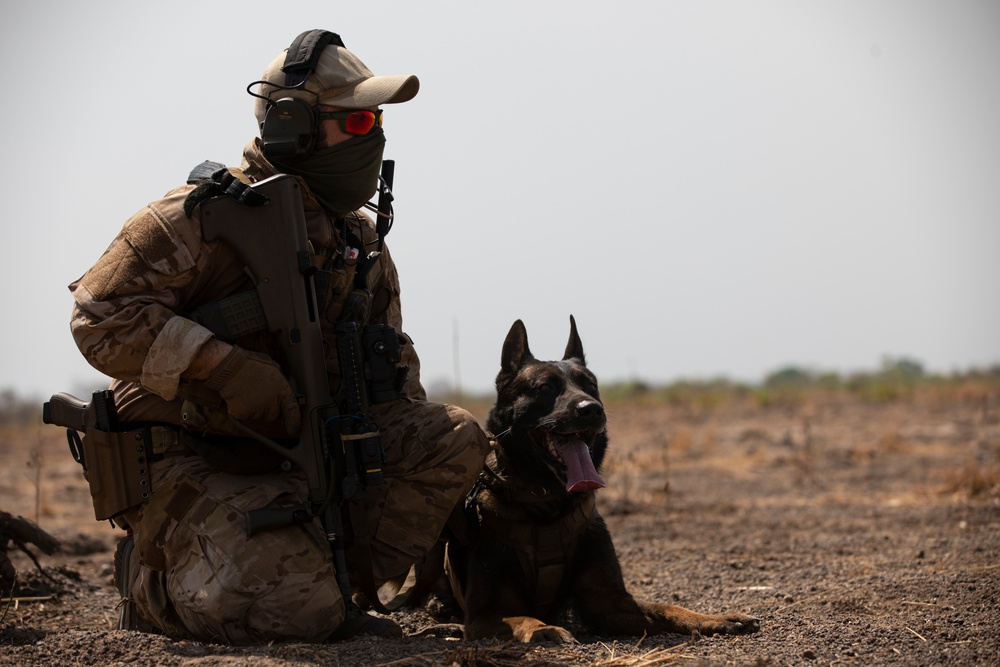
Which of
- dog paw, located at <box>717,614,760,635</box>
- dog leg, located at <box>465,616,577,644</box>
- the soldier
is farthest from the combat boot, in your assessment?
dog paw, located at <box>717,614,760,635</box>

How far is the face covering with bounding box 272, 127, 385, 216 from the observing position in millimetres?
4219

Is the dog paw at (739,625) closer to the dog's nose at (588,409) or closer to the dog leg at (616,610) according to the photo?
the dog leg at (616,610)

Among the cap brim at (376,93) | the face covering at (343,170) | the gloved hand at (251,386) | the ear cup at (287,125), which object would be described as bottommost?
the gloved hand at (251,386)

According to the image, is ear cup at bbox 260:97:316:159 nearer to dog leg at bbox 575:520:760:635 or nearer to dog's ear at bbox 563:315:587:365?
dog's ear at bbox 563:315:587:365

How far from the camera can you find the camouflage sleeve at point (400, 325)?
4.73 metres

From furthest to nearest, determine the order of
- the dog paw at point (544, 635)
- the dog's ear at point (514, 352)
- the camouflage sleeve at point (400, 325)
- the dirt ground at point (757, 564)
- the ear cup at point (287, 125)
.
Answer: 1. the dog's ear at point (514, 352)
2. the camouflage sleeve at point (400, 325)
3. the ear cup at point (287, 125)
4. the dog paw at point (544, 635)
5. the dirt ground at point (757, 564)

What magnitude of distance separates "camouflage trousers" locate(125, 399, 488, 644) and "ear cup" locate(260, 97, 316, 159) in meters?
1.24

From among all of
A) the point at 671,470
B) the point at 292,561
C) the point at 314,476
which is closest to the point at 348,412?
the point at 314,476

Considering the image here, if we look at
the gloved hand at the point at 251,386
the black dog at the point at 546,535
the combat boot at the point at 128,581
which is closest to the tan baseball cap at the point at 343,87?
the gloved hand at the point at 251,386

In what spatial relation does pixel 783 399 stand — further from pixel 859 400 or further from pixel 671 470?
pixel 671 470

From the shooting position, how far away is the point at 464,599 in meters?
4.47

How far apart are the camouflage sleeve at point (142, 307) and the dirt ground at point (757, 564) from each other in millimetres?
1001

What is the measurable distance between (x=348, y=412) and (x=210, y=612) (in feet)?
3.00

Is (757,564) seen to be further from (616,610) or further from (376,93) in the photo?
(376,93)
